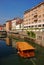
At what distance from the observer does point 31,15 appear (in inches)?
3802

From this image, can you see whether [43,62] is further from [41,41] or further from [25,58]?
[41,41]

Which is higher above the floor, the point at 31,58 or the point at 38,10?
the point at 38,10

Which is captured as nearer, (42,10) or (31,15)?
→ (42,10)

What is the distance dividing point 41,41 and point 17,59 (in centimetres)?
1915

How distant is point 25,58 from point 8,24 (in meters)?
134

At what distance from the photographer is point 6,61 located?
2956 centimetres

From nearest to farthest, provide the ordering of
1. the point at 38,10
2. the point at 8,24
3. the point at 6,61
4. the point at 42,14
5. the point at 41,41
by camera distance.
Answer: the point at 6,61, the point at 41,41, the point at 42,14, the point at 38,10, the point at 8,24

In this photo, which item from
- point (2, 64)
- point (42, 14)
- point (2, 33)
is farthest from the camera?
point (2, 33)

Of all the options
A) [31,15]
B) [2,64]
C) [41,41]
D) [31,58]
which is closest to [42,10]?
[31,15]

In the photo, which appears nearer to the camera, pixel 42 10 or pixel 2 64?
pixel 2 64

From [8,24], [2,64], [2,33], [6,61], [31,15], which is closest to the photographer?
[2,64]

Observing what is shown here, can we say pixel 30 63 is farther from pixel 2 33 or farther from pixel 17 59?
pixel 2 33

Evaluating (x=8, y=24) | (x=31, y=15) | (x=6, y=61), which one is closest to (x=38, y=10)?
(x=31, y=15)

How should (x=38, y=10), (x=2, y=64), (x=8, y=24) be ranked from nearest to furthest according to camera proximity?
(x=2, y=64) → (x=38, y=10) → (x=8, y=24)
